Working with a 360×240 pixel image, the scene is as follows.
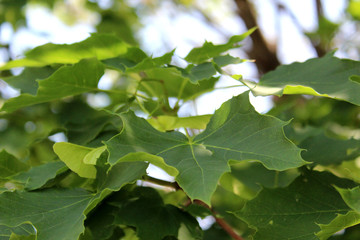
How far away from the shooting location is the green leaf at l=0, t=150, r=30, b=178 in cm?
90

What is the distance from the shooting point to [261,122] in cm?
72

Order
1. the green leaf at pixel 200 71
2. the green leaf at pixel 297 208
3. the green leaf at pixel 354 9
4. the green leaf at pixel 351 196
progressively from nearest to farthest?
the green leaf at pixel 351 196, the green leaf at pixel 297 208, the green leaf at pixel 200 71, the green leaf at pixel 354 9

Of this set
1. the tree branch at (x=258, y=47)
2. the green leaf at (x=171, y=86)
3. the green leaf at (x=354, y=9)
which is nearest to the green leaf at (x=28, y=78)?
Result: the green leaf at (x=171, y=86)

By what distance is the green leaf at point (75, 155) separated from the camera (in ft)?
2.38

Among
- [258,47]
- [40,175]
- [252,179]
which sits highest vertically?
[40,175]

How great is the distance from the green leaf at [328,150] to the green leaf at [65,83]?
0.51 metres

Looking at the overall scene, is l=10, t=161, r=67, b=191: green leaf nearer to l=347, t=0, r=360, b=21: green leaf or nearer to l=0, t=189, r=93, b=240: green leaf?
l=0, t=189, r=93, b=240: green leaf

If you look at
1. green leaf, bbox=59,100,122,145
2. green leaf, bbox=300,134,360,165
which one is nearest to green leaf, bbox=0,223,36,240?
green leaf, bbox=59,100,122,145

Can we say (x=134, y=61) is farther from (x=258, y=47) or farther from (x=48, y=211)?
(x=258, y=47)

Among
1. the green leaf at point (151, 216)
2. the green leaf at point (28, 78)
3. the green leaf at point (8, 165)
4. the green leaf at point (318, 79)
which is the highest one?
the green leaf at point (318, 79)

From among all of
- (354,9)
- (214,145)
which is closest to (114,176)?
(214,145)

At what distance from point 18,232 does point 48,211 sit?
7 cm

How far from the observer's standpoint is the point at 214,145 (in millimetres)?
738

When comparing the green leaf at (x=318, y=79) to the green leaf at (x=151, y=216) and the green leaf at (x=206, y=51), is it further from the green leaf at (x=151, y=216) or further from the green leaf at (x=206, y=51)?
the green leaf at (x=151, y=216)
